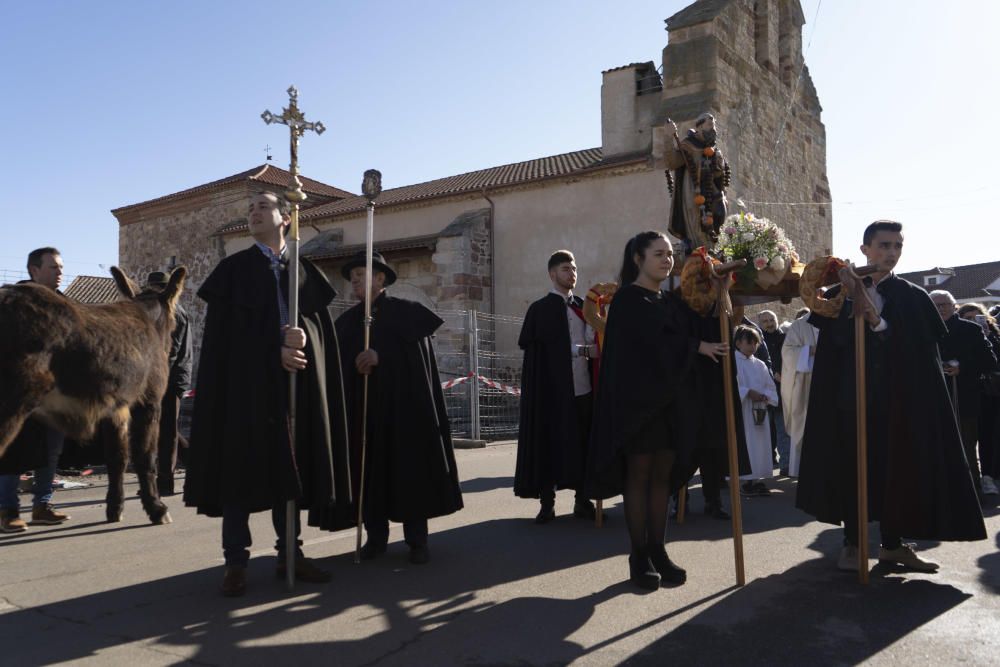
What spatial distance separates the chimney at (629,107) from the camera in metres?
20.8

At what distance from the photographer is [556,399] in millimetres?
6309

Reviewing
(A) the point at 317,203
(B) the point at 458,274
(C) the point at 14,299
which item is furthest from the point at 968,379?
(A) the point at 317,203

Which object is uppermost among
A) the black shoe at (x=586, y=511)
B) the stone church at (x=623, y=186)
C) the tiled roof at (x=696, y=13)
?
the tiled roof at (x=696, y=13)

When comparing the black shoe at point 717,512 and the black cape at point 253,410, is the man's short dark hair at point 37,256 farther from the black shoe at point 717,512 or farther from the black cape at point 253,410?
the black shoe at point 717,512

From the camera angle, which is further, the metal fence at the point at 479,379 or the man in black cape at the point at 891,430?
the metal fence at the point at 479,379

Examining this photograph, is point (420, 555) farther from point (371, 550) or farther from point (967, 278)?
point (967, 278)

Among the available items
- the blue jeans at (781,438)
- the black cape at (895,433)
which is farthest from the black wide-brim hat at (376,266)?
the blue jeans at (781,438)

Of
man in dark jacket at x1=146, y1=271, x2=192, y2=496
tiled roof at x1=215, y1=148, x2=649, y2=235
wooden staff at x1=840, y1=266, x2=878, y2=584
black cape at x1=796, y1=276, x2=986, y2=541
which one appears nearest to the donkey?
man in dark jacket at x1=146, y1=271, x2=192, y2=496

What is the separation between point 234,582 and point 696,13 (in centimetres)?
1930

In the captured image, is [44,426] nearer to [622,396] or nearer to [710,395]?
[622,396]

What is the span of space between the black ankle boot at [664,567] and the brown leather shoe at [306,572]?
5.71 ft

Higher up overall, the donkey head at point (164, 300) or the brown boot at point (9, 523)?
the donkey head at point (164, 300)

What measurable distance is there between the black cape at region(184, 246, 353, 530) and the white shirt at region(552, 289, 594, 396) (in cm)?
240

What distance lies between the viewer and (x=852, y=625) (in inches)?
139
